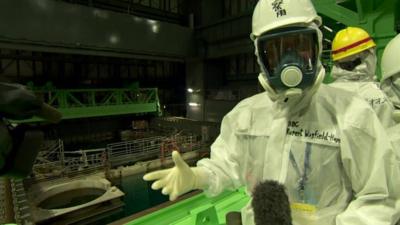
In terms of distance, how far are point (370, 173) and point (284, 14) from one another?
0.67 meters

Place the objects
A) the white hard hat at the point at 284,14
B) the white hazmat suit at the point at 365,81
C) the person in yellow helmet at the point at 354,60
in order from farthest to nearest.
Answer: the person in yellow helmet at the point at 354,60 → the white hazmat suit at the point at 365,81 → the white hard hat at the point at 284,14

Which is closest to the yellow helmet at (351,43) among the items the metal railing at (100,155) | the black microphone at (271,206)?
the black microphone at (271,206)

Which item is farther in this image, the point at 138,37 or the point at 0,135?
the point at 138,37

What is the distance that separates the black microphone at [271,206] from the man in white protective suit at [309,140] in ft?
0.60

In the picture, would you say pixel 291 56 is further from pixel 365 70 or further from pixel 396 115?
pixel 365 70

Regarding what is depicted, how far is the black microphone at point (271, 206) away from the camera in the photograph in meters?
0.90

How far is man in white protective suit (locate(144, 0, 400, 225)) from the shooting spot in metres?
0.96

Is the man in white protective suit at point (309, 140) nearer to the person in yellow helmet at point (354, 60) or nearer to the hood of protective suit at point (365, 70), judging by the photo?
the person in yellow helmet at point (354, 60)

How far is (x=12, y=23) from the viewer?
5.41 meters

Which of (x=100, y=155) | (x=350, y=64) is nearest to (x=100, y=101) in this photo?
(x=100, y=155)

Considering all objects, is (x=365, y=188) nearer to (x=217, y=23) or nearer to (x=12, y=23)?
(x=12, y=23)

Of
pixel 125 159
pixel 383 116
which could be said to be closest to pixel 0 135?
pixel 383 116

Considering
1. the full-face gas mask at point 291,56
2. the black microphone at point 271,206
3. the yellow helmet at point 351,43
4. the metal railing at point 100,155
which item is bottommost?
the metal railing at point 100,155

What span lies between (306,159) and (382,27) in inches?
99.4
